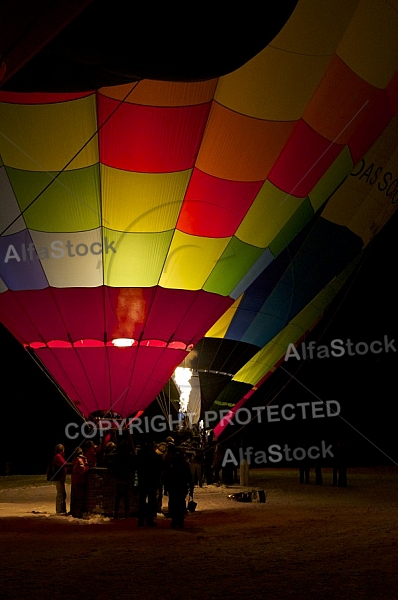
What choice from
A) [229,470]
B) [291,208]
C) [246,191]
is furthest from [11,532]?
[229,470]

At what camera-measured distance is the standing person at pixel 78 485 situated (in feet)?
22.0

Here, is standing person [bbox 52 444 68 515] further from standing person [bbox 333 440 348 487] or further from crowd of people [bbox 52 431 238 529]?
standing person [bbox 333 440 348 487]

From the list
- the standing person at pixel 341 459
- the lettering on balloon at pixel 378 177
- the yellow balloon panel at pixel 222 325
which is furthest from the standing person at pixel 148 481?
the standing person at pixel 341 459

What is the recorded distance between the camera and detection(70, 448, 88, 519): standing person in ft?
22.0

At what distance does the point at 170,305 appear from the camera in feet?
23.6

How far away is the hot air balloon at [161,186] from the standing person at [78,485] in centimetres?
60

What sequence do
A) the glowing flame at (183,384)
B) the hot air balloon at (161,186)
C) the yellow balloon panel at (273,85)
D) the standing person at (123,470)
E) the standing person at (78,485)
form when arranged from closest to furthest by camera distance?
the hot air balloon at (161,186)
the yellow balloon panel at (273,85)
the standing person at (123,470)
the standing person at (78,485)
the glowing flame at (183,384)

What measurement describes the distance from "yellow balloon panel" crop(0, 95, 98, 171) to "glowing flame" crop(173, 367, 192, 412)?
3683mm

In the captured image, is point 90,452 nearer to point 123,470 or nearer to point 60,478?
point 60,478

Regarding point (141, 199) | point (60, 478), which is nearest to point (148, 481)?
point (60, 478)

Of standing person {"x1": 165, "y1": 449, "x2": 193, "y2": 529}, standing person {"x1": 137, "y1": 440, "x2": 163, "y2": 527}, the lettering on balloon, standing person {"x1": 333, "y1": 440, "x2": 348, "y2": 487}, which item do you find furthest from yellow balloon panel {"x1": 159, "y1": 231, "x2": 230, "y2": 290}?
standing person {"x1": 333, "y1": 440, "x2": 348, "y2": 487}

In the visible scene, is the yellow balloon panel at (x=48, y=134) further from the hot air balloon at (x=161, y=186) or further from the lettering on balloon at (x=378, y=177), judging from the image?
the lettering on balloon at (x=378, y=177)

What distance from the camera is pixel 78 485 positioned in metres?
6.76

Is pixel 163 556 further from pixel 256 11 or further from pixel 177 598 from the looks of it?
pixel 256 11
